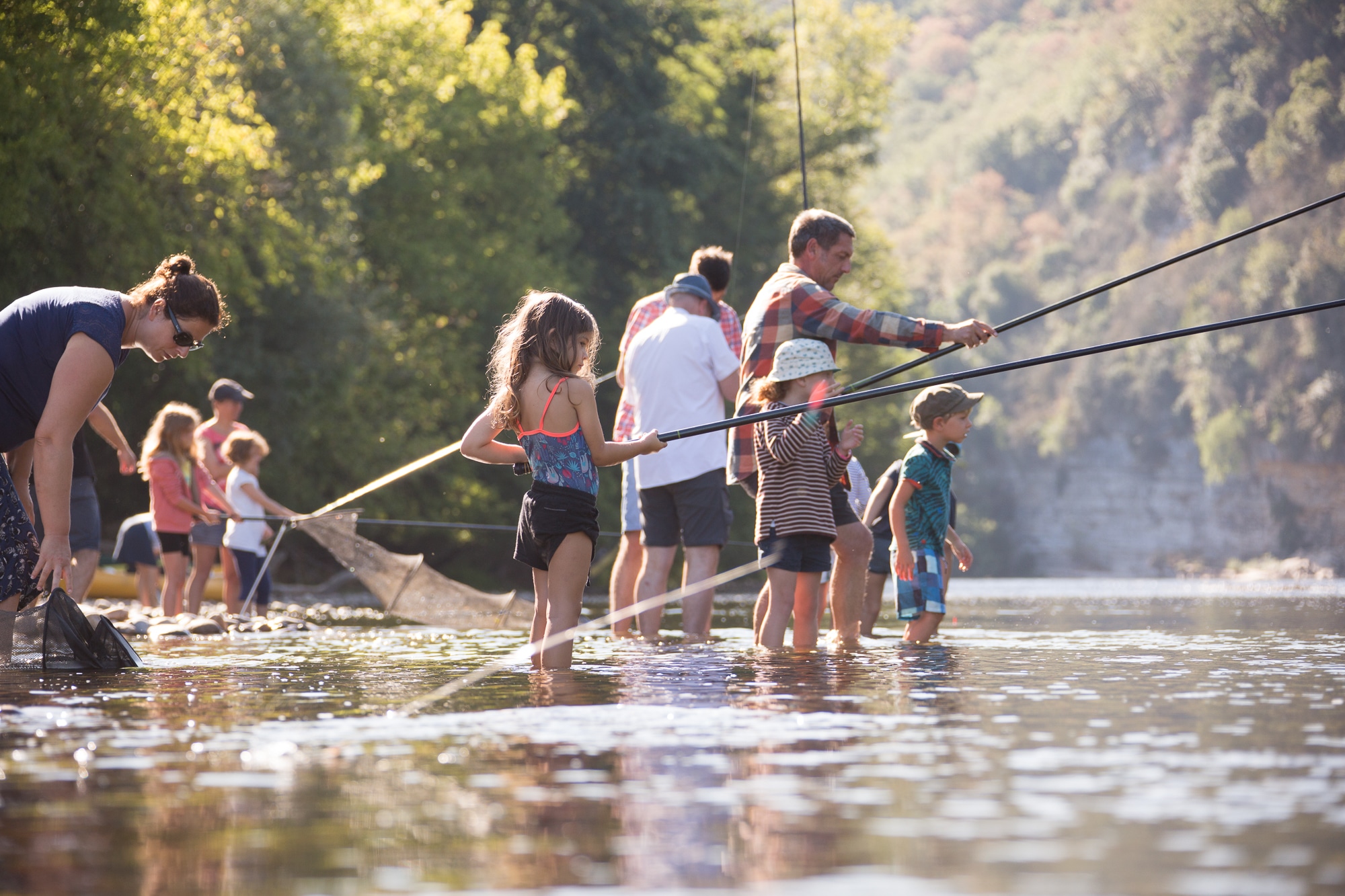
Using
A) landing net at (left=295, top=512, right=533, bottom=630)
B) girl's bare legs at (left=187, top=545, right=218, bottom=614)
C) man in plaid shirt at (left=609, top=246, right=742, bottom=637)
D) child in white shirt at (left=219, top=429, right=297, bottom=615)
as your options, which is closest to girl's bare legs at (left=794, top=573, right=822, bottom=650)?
man in plaid shirt at (left=609, top=246, right=742, bottom=637)

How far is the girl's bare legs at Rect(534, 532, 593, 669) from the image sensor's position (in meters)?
5.96

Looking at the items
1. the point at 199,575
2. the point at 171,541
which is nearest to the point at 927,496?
the point at 171,541

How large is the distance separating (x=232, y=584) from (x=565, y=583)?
636 cm

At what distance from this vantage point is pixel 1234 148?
8081 centimetres

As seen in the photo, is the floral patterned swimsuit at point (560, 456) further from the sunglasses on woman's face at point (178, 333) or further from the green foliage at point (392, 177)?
the green foliage at point (392, 177)

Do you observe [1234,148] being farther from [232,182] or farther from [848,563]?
[848,563]

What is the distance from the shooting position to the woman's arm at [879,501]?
8.62 m

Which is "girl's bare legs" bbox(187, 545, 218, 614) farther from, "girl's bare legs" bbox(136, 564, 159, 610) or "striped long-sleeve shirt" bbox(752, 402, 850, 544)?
"striped long-sleeve shirt" bbox(752, 402, 850, 544)

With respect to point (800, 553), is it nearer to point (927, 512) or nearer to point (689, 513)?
point (927, 512)

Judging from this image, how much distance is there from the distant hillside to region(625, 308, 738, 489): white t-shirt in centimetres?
3390

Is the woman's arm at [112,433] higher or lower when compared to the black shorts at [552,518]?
higher

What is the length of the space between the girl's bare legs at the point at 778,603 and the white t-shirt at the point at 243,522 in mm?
5473

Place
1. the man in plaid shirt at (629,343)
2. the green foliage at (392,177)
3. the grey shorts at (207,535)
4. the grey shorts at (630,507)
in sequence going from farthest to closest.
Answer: the green foliage at (392,177) → the grey shorts at (207,535) → the grey shorts at (630,507) → the man in plaid shirt at (629,343)

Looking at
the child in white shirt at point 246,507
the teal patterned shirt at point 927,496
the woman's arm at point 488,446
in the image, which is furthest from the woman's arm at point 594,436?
the child in white shirt at point 246,507
